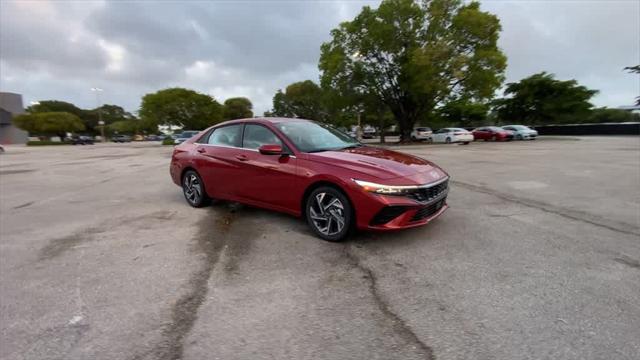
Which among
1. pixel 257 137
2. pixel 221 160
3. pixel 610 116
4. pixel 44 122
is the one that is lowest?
pixel 221 160

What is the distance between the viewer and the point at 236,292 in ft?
10.6

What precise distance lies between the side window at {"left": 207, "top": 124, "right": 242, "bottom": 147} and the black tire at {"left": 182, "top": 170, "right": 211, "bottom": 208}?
2.30 ft

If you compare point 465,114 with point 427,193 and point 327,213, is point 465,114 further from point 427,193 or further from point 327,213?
point 327,213

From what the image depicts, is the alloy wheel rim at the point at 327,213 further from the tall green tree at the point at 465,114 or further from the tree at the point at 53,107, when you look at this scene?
the tree at the point at 53,107

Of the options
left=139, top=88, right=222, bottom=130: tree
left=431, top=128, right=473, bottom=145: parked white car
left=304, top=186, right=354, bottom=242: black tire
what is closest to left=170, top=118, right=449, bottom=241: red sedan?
left=304, top=186, right=354, bottom=242: black tire

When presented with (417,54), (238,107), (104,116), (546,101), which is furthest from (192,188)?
(104,116)

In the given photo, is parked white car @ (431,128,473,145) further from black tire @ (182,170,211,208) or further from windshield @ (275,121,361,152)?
black tire @ (182,170,211,208)

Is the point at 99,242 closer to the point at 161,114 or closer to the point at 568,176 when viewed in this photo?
the point at 568,176

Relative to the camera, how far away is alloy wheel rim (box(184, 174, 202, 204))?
6410 mm

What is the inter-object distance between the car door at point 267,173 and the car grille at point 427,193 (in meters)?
1.46

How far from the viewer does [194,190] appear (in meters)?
6.52

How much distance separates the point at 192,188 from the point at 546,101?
5080 cm

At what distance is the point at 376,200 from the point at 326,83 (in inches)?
1287

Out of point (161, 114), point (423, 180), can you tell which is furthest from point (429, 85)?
point (161, 114)
